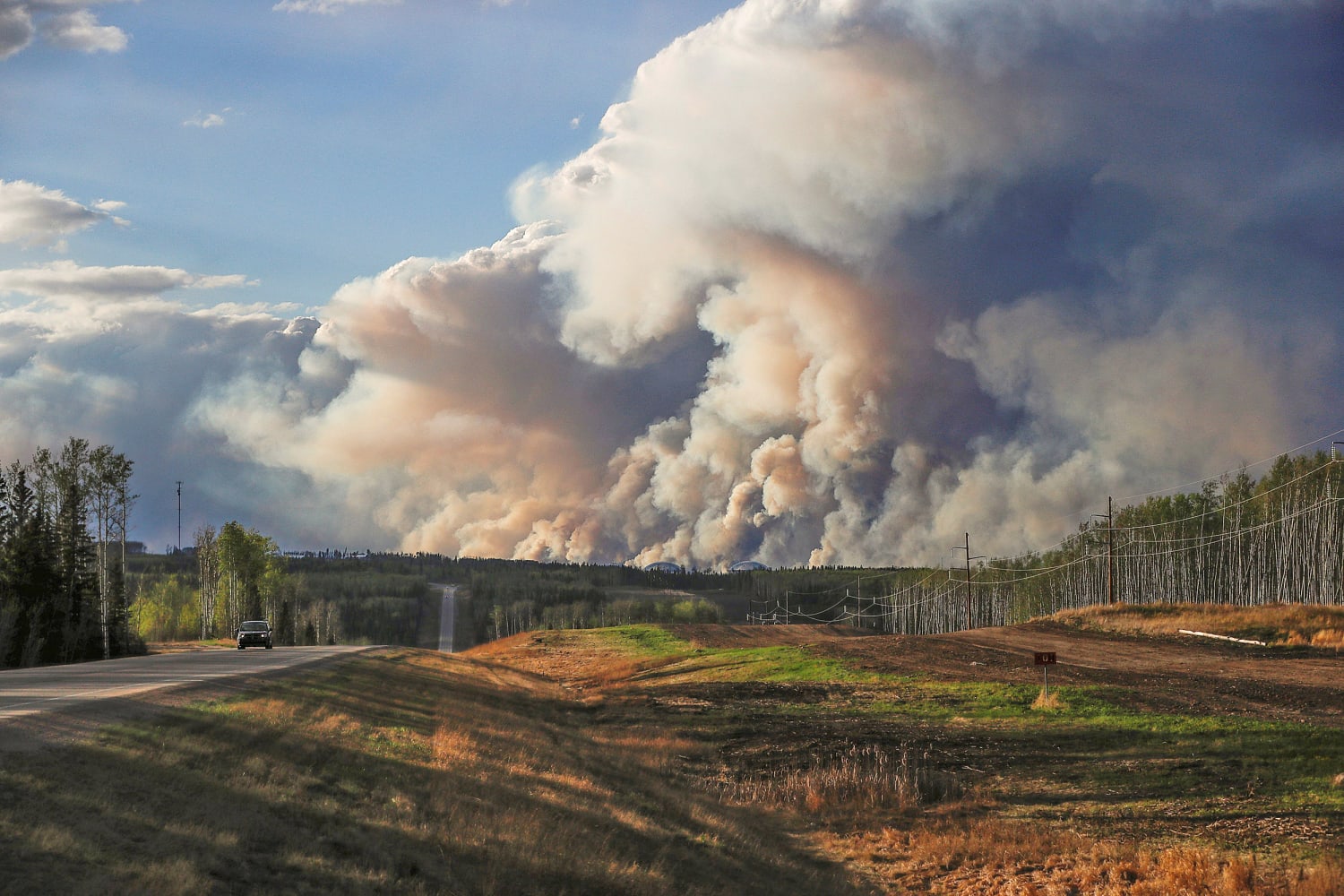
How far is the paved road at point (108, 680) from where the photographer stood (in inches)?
814

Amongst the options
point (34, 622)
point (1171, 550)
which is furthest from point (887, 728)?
point (1171, 550)

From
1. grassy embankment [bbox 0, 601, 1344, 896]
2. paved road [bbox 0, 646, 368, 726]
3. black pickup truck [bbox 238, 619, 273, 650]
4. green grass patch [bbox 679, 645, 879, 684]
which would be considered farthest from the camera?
black pickup truck [bbox 238, 619, 273, 650]

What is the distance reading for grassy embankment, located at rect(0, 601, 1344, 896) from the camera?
42.7 feet

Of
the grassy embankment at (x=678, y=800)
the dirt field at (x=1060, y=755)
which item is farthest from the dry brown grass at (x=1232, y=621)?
the grassy embankment at (x=678, y=800)

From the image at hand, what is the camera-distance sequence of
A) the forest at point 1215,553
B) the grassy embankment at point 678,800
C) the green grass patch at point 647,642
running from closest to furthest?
1. the grassy embankment at point 678,800
2. the green grass patch at point 647,642
3. the forest at point 1215,553

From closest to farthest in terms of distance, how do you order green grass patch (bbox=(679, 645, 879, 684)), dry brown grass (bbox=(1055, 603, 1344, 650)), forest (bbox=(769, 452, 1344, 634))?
green grass patch (bbox=(679, 645, 879, 684))
dry brown grass (bbox=(1055, 603, 1344, 650))
forest (bbox=(769, 452, 1344, 634))

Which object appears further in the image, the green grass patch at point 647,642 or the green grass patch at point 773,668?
the green grass patch at point 647,642

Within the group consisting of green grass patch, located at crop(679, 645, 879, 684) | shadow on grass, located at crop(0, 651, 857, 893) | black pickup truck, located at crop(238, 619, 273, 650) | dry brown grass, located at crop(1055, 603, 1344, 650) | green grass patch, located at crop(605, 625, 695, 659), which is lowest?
green grass patch, located at crop(605, 625, 695, 659)

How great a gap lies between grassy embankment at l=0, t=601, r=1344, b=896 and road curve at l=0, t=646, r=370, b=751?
1.11 metres

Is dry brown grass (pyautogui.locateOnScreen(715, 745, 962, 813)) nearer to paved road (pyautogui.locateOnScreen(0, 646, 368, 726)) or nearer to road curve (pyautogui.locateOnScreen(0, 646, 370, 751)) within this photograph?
road curve (pyautogui.locateOnScreen(0, 646, 370, 751))

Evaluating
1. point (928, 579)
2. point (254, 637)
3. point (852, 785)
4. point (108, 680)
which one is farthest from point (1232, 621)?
point (928, 579)

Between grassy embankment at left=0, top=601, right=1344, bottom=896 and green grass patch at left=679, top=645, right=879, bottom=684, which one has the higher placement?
grassy embankment at left=0, top=601, right=1344, bottom=896

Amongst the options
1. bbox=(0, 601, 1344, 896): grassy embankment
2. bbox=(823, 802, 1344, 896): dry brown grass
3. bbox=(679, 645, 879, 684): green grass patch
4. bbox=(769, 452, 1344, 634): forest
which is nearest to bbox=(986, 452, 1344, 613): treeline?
bbox=(769, 452, 1344, 634): forest

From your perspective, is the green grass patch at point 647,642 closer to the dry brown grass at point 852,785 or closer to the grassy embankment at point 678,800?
the grassy embankment at point 678,800
